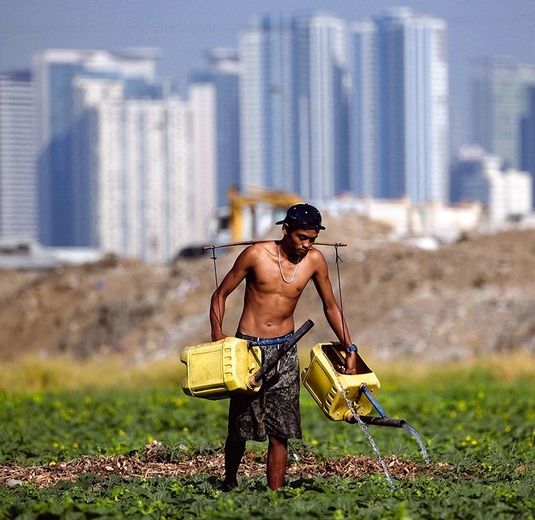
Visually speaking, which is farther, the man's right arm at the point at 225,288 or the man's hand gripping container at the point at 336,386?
the man's right arm at the point at 225,288

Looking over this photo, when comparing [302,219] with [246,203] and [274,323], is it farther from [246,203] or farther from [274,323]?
[246,203]

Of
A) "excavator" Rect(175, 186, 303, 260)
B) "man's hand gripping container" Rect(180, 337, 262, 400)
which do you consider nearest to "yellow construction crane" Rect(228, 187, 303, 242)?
"excavator" Rect(175, 186, 303, 260)

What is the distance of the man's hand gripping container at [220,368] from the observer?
7.90 metres

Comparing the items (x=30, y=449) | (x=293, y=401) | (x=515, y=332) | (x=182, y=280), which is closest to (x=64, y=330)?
(x=182, y=280)

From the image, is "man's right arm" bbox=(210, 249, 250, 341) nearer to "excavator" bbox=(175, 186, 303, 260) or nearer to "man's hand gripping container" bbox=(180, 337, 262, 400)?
"man's hand gripping container" bbox=(180, 337, 262, 400)

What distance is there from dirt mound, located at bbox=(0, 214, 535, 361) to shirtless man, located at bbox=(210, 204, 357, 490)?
52.3 feet

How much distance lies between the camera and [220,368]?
7.92 m


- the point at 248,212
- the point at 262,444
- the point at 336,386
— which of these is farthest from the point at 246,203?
the point at 336,386

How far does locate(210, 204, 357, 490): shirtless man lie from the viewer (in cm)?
823

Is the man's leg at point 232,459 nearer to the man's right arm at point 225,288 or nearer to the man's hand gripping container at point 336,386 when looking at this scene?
the man's hand gripping container at point 336,386

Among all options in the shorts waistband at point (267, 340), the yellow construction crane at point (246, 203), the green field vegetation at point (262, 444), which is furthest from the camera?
the yellow construction crane at point (246, 203)

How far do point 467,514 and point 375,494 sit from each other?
2.67 feet

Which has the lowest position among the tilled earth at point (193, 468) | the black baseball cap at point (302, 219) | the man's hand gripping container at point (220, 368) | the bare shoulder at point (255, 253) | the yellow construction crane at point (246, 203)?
the yellow construction crane at point (246, 203)

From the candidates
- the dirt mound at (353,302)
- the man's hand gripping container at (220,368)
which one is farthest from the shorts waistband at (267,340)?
the dirt mound at (353,302)
